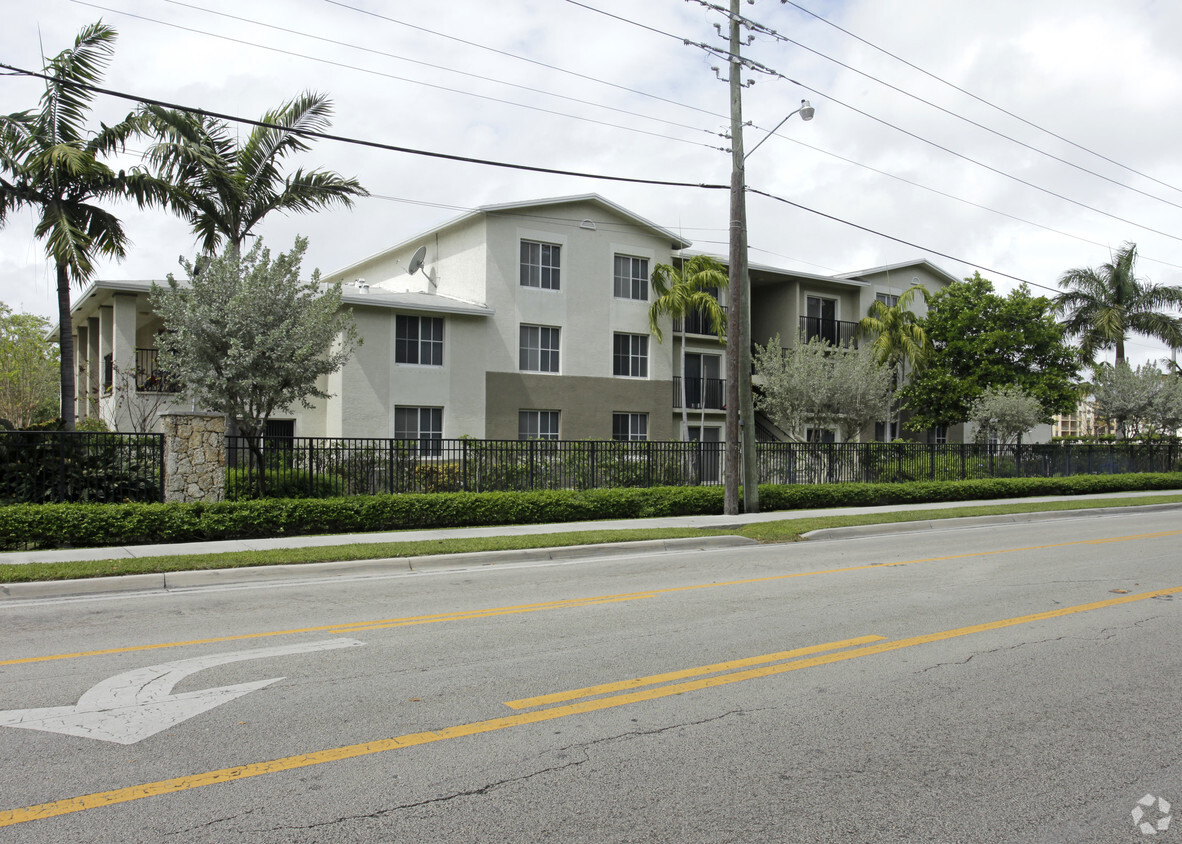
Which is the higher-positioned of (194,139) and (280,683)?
(194,139)

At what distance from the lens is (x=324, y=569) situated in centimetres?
1088

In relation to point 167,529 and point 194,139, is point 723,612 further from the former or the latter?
point 194,139

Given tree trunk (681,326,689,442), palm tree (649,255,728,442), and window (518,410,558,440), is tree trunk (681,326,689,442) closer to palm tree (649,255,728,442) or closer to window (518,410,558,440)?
palm tree (649,255,728,442)

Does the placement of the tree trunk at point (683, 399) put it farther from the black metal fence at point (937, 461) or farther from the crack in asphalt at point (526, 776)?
the crack in asphalt at point (526, 776)

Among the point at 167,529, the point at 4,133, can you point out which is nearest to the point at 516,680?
the point at 167,529

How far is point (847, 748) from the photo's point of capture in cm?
462

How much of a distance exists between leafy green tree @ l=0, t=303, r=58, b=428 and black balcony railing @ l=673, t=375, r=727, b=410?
25.8 meters

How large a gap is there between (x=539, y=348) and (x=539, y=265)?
268cm

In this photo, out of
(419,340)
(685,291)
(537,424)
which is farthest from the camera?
(685,291)

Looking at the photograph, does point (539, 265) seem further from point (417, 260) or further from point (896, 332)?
point (896, 332)

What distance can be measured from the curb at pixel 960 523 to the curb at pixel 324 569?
2854 millimetres

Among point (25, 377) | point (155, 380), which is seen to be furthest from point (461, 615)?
point (25, 377)

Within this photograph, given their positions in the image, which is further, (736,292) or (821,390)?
(821,390)

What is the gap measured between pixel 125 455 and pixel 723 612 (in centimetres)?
1087
